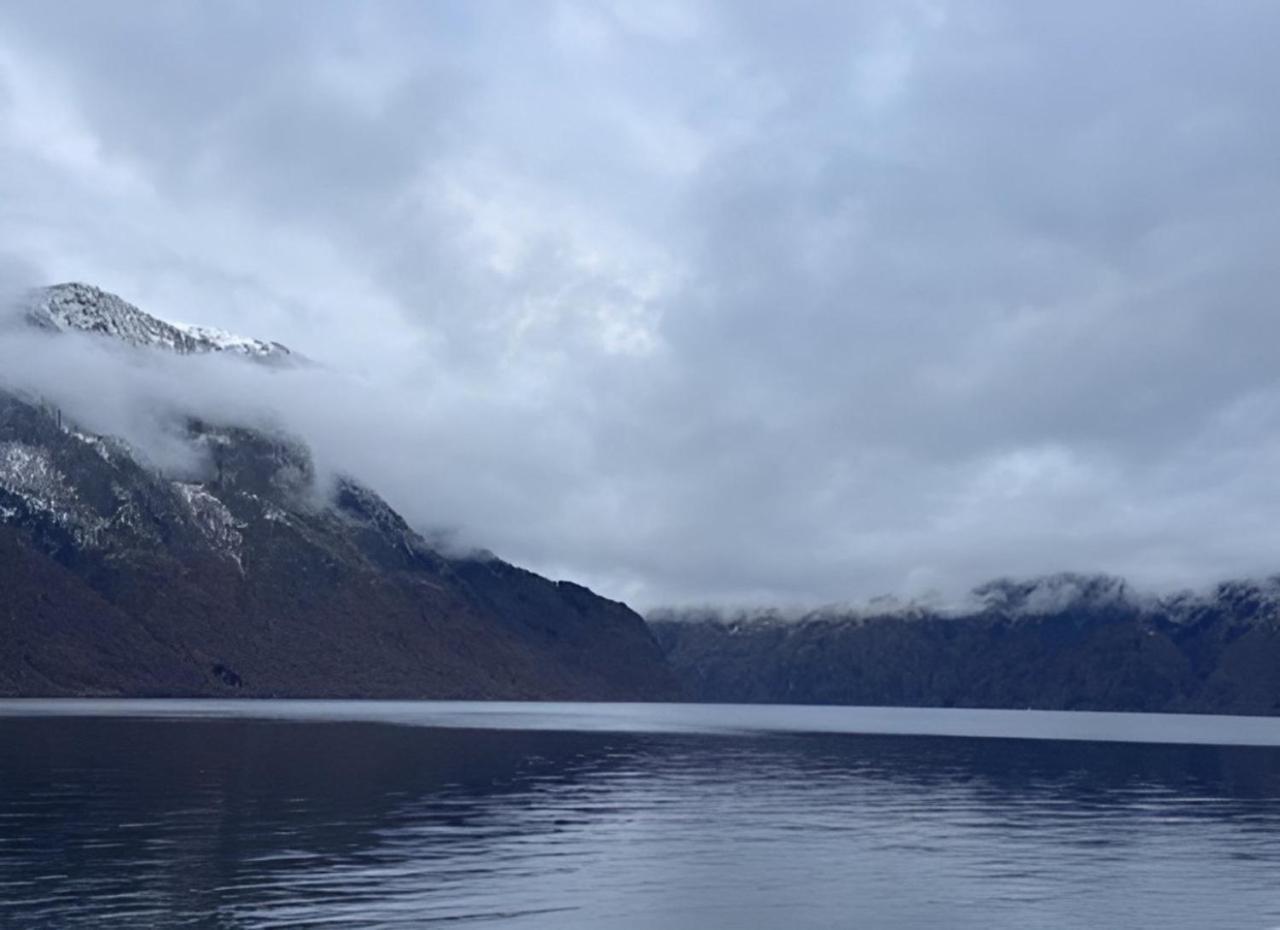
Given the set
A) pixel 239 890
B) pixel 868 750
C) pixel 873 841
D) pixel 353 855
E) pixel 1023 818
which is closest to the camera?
pixel 239 890

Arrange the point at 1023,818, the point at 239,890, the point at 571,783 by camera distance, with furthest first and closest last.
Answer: the point at 571,783, the point at 1023,818, the point at 239,890

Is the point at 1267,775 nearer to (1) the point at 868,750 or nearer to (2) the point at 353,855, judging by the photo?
(1) the point at 868,750

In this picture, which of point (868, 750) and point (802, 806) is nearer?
point (802, 806)

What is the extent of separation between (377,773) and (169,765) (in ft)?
57.4

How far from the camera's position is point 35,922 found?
49.2 metres

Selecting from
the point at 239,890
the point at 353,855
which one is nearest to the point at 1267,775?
the point at 353,855

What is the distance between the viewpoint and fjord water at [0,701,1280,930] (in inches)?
2210

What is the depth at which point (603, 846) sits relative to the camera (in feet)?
251

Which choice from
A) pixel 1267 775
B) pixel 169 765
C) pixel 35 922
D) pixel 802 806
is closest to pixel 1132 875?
pixel 802 806

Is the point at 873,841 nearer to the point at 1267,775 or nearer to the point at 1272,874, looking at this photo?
the point at 1272,874

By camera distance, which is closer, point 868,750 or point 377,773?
point 377,773

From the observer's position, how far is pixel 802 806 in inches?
4008

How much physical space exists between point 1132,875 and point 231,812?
48457 mm

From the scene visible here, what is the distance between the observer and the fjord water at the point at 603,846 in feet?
184
